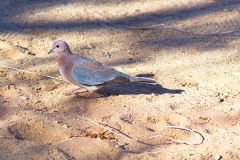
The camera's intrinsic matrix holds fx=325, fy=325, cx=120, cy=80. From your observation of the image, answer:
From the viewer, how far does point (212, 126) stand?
357cm

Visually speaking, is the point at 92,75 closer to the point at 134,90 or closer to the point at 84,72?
the point at 84,72

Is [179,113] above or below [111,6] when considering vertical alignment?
below

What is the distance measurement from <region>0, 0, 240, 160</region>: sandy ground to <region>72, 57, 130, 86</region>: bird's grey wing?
25 cm

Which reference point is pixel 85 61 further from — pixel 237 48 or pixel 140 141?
pixel 237 48

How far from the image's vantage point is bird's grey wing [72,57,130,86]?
3.92 meters

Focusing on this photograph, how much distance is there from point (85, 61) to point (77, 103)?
20.7 inches

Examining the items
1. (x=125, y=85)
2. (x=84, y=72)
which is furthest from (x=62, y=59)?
(x=125, y=85)

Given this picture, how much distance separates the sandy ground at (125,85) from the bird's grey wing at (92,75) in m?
0.25

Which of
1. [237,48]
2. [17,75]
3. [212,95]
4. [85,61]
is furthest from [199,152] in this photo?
[237,48]

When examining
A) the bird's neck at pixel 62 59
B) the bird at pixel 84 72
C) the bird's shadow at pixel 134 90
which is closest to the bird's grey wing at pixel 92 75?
the bird at pixel 84 72

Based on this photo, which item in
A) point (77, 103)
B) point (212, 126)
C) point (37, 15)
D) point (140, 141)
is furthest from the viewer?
point (37, 15)

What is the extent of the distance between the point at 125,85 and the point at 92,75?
719 mm

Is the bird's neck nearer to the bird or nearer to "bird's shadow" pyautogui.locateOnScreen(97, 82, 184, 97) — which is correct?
the bird

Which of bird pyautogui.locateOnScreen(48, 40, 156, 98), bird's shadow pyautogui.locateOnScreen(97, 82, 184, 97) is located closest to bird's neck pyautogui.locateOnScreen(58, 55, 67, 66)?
bird pyautogui.locateOnScreen(48, 40, 156, 98)
